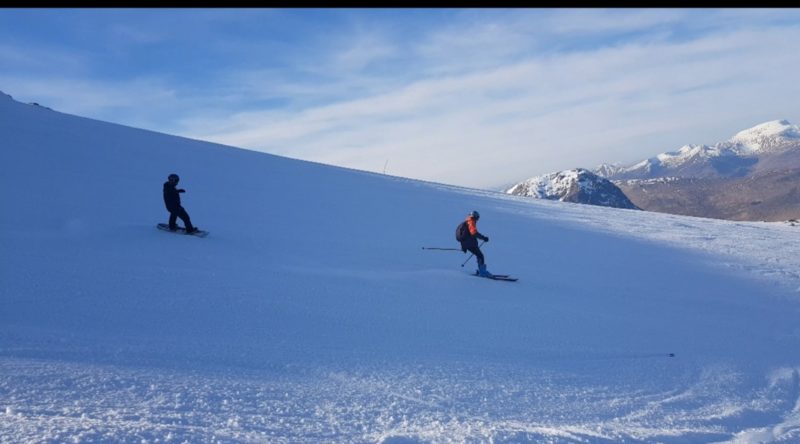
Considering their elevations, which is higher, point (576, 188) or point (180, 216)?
point (576, 188)

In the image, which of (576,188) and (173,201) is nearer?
(173,201)

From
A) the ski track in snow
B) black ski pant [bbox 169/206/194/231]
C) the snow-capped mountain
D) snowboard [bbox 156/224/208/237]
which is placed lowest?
the ski track in snow

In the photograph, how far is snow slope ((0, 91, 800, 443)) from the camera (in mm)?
5723

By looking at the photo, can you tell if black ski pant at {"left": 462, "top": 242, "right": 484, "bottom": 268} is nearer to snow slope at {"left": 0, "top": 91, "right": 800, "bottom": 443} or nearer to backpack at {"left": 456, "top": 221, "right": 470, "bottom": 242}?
backpack at {"left": 456, "top": 221, "right": 470, "bottom": 242}

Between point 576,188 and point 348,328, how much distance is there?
18134 cm

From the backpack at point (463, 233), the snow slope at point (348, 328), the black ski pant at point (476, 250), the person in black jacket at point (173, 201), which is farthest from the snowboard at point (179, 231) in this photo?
the black ski pant at point (476, 250)

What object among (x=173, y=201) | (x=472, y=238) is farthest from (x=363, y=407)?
(x=173, y=201)

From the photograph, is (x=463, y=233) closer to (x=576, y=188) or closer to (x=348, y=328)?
(x=348, y=328)

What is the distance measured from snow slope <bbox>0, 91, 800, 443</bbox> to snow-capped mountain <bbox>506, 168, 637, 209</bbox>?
15599cm

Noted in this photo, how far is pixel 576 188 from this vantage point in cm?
18262

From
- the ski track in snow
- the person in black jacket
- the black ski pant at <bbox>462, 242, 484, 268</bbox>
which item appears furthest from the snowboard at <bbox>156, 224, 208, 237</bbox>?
the ski track in snow

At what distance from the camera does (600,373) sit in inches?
320

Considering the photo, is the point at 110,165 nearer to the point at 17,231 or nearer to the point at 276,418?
the point at 17,231

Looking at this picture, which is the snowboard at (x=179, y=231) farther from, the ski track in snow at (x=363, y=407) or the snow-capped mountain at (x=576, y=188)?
the snow-capped mountain at (x=576, y=188)
